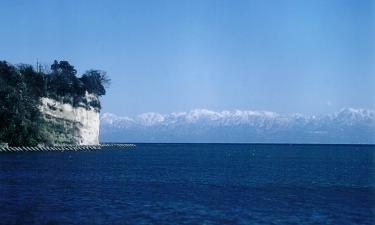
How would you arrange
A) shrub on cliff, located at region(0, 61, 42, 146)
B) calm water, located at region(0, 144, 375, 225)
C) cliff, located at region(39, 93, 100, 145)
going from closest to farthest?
calm water, located at region(0, 144, 375, 225), shrub on cliff, located at region(0, 61, 42, 146), cliff, located at region(39, 93, 100, 145)

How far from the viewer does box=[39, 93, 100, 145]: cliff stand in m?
154

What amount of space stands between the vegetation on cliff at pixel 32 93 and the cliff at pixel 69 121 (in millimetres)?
1659

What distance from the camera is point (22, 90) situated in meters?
140

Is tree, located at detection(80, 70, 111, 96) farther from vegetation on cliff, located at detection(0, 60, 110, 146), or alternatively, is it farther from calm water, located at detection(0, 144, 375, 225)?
calm water, located at detection(0, 144, 375, 225)

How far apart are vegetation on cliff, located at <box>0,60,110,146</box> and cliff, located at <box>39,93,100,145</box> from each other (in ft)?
5.44

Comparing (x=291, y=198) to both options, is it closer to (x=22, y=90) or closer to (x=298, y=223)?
(x=298, y=223)

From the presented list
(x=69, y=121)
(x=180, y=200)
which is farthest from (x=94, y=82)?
(x=180, y=200)

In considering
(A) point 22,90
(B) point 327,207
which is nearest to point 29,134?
(A) point 22,90

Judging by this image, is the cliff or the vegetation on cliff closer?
the vegetation on cliff

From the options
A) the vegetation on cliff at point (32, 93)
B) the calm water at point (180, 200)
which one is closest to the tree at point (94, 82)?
the vegetation on cliff at point (32, 93)

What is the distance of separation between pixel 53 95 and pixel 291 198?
119m

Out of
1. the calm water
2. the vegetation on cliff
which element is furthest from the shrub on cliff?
the calm water

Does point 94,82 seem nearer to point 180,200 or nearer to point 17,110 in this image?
point 17,110

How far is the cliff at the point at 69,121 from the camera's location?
154375 mm
